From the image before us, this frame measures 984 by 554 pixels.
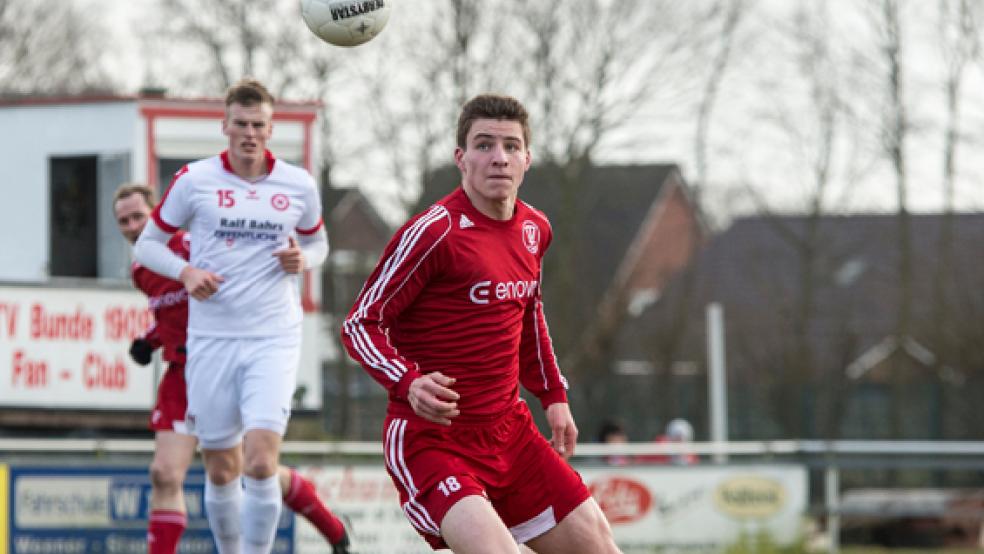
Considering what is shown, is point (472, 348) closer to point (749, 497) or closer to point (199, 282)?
point (199, 282)

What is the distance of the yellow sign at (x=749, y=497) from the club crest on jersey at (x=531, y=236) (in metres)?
9.62

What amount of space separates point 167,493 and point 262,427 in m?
1.02

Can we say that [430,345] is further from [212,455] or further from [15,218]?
[15,218]

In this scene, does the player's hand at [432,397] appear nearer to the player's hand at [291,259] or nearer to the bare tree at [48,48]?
the player's hand at [291,259]

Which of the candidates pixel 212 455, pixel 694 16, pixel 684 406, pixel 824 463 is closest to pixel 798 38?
pixel 694 16

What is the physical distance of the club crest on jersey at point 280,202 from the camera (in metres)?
8.75

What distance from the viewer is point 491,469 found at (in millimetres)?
6555

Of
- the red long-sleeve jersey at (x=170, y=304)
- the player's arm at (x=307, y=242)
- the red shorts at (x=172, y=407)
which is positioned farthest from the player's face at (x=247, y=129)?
the red shorts at (x=172, y=407)

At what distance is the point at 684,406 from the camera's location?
34.3m

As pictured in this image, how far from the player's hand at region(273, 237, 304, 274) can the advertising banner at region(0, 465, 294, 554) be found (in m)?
4.96

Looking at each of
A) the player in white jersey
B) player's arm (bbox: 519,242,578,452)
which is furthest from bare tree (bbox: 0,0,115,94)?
player's arm (bbox: 519,242,578,452)

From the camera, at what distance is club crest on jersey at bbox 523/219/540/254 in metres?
6.81

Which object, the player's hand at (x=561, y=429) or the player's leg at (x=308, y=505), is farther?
the player's leg at (x=308, y=505)

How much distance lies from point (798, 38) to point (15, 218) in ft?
58.3
